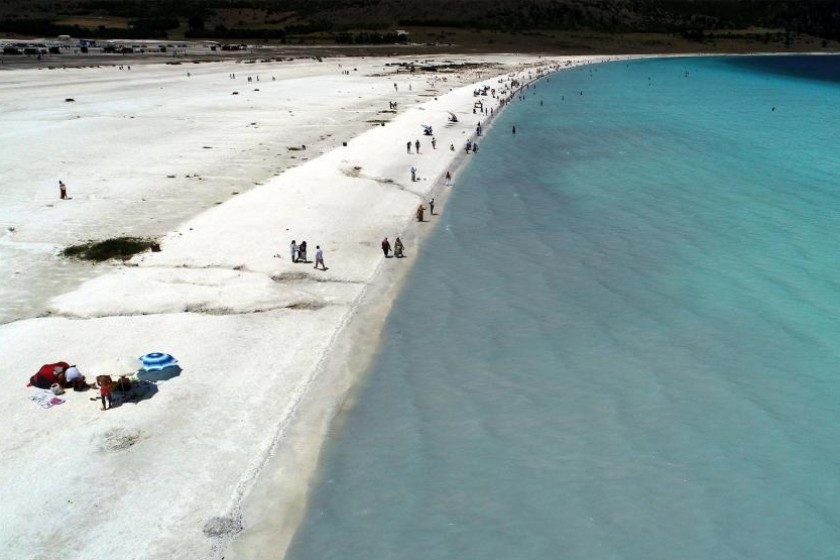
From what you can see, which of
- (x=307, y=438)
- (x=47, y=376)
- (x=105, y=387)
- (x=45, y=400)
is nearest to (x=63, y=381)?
(x=47, y=376)

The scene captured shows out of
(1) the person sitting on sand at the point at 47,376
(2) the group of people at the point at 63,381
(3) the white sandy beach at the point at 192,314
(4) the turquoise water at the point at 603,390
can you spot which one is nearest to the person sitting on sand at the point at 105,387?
(2) the group of people at the point at 63,381

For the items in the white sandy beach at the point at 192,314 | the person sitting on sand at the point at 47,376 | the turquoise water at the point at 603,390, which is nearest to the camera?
the white sandy beach at the point at 192,314

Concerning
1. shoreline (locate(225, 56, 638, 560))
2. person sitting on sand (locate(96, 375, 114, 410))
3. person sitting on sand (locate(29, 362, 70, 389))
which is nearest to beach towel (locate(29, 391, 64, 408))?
person sitting on sand (locate(29, 362, 70, 389))

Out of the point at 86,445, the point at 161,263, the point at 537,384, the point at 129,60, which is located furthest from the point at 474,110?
the point at 129,60

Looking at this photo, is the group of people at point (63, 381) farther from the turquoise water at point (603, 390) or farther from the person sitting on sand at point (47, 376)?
→ the turquoise water at point (603, 390)

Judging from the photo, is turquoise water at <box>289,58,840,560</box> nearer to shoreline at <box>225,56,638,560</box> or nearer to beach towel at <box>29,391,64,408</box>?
shoreline at <box>225,56,638,560</box>

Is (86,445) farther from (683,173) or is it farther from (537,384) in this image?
(683,173)

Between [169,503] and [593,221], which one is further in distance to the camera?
[593,221]
